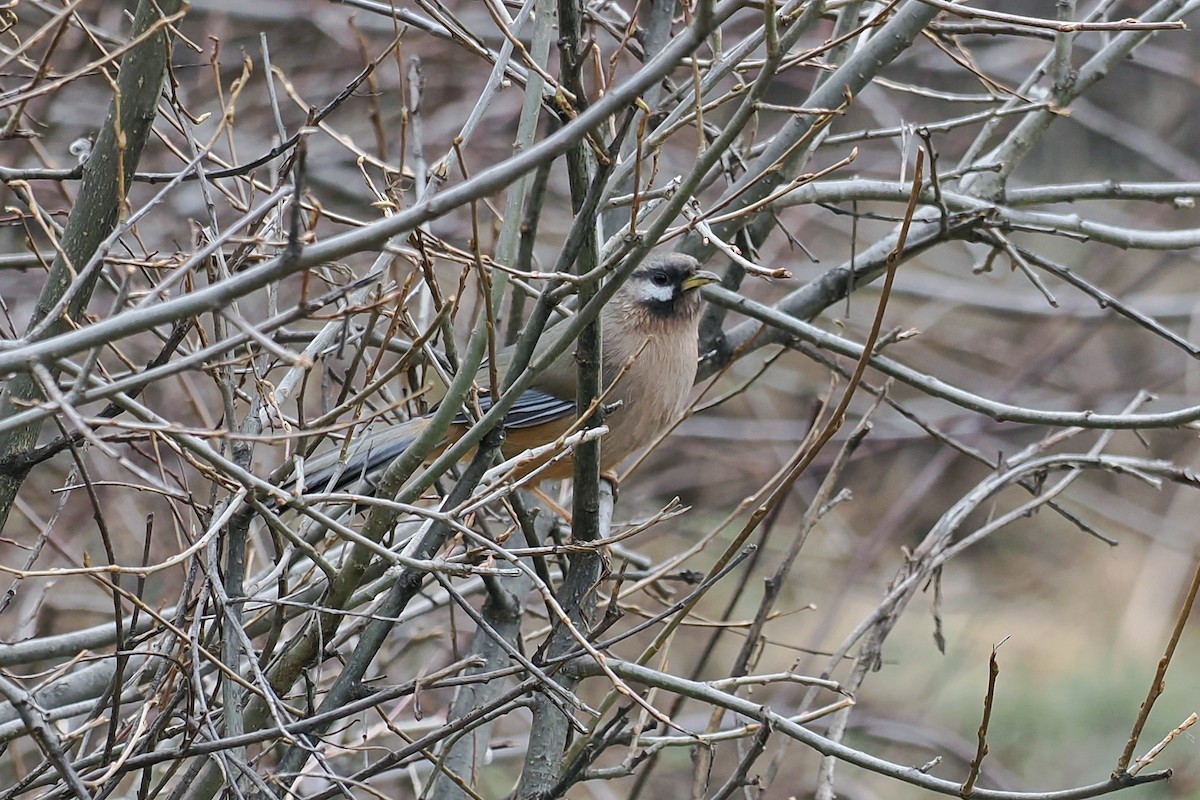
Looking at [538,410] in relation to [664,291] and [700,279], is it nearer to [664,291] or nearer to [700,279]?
[664,291]

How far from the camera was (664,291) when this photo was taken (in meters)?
5.24

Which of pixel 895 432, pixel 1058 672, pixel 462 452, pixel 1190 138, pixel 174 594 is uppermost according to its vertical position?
pixel 462 452

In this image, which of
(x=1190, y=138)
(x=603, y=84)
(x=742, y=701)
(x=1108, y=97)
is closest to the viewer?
(x=742, y=701)

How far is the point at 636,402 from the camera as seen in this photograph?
508cm

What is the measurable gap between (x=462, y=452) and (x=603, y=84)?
98cm

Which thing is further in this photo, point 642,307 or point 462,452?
point 642,307

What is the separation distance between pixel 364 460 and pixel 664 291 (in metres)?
1.73

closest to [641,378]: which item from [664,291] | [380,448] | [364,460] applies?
[664,291]

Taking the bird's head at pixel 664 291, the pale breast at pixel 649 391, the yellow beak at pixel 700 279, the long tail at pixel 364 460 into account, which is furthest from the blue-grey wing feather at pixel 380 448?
the yellow beak at pixel 700 279

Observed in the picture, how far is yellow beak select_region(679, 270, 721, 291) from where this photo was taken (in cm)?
458

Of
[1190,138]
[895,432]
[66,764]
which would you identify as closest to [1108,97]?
[1190,138]

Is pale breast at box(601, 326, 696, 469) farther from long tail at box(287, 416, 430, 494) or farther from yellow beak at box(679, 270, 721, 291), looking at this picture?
long tail at box(287, 416, 430, 494)

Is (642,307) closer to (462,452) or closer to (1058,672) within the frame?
(462,452)

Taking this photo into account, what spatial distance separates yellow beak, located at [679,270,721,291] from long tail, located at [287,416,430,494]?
1.18m
